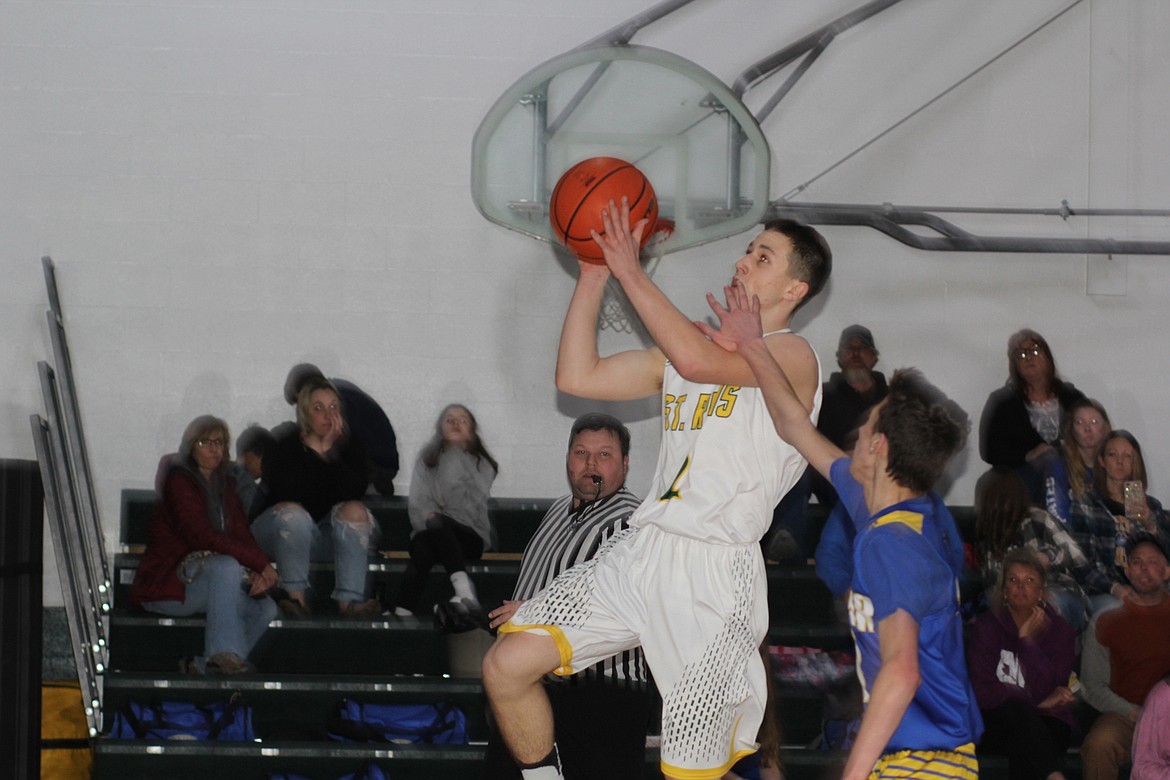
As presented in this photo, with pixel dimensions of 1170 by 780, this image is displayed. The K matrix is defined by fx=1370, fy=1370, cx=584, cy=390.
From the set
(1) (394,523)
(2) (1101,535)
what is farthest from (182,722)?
(2) (1101,535)

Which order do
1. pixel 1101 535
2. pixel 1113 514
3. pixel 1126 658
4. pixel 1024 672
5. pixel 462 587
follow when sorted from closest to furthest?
pixel 1024 672 < pixel 1126 658 < pixel 462 587 < pixel 1101 535 < pixel 1113 514

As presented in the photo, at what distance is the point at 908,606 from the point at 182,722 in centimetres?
393

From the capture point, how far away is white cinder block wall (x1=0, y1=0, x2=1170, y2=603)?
7770mm

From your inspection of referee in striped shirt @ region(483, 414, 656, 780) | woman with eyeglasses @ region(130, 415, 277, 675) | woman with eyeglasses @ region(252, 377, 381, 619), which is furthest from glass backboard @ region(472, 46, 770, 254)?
woman with eyeglasses @ region(130, 415, 277, 675)

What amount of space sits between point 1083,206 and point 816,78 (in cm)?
178

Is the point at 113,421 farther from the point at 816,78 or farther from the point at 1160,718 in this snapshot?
the point at 1160,718

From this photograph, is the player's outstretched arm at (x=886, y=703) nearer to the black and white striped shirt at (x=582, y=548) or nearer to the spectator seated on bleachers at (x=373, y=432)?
the black and white striped shirt at (x=582, y=548)

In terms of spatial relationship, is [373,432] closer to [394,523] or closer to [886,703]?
[394,523]

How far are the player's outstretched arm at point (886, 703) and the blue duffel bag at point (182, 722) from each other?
3.75 m

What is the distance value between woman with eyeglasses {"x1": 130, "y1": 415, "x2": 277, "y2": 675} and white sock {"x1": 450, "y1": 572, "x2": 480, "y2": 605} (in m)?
0.84

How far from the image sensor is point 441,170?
26.2 feet

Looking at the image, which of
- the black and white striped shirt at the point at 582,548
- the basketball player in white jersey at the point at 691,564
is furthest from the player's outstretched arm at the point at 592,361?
the black and white striped shirt at the point at 582,548

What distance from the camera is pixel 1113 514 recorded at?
258 inches

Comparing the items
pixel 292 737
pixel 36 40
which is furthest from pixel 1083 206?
pixel 36 40
